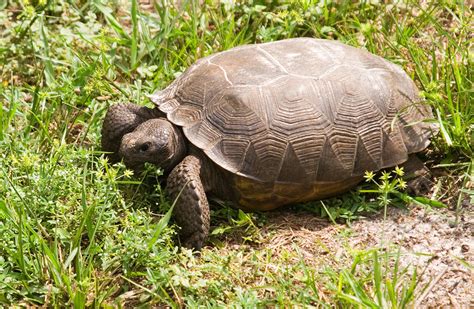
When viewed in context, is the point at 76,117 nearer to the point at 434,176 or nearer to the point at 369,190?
the point at 369,190

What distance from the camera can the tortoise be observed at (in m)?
4.71

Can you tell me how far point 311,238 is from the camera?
4.77m

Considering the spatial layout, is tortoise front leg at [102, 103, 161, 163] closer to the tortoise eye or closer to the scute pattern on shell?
the scute pattern on shell

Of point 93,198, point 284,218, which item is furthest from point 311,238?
point 93,198

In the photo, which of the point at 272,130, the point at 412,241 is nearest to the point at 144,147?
the point at 272,130

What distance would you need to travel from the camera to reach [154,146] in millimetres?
4816

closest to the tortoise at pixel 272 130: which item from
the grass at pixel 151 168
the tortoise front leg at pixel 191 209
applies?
the tortoise front leg at pixel 191 209

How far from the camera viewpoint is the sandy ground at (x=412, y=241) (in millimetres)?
4289

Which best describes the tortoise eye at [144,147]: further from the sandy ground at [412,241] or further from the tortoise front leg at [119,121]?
the sandy ground at [412,241]

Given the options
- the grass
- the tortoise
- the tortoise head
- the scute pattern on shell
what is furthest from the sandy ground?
the tortoise head

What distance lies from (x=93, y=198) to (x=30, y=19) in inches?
92.9

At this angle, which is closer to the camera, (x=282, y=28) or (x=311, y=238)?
(x=311, y=238)

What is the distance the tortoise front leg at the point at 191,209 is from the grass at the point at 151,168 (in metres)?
0.12

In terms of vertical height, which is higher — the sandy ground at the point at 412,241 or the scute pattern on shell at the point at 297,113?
the scute pattern on shell at the point at 297,113
